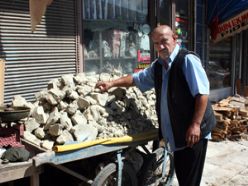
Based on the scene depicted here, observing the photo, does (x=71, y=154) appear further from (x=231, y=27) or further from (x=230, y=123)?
(x=231, y=27)

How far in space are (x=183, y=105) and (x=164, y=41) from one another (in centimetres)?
69

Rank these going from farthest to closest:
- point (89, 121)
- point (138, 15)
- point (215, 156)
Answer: point (138, 15)
point (215, 156)
point (89, 121)

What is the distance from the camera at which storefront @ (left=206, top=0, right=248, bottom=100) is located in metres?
10.3

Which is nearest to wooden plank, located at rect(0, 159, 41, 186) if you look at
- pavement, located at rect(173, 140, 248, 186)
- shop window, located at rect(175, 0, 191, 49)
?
pavement, located at rect(173, 140, 248, 186)

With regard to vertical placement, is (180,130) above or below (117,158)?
above

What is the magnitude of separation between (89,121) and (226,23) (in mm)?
7530

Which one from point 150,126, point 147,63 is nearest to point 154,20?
point 147,63

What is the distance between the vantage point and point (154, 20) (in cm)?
855

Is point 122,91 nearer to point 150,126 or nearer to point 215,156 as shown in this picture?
point 150,126

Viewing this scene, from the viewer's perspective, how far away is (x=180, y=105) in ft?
12.3

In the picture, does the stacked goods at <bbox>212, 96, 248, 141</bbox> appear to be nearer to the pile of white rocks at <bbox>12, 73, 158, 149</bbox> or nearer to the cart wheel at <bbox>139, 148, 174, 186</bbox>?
the cart wheel at <bbox>139, 148, 174, 186</bbox>

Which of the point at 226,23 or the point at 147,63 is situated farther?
the point at 226,23

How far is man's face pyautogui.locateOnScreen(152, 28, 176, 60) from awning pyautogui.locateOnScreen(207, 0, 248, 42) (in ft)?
22.7

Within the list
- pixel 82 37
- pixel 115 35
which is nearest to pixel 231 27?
pixel 115 35
